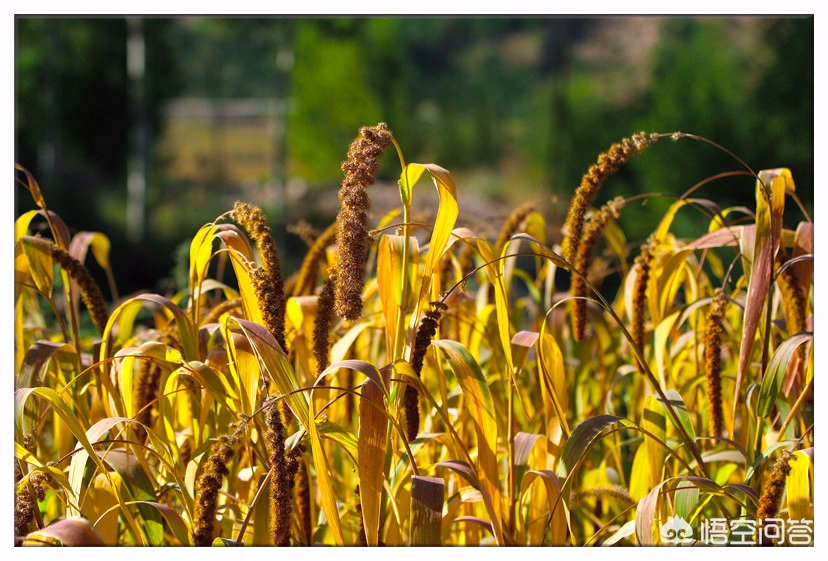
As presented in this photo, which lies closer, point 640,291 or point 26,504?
point 26,504

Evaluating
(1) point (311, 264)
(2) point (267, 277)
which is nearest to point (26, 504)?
(2) point (267, 277)

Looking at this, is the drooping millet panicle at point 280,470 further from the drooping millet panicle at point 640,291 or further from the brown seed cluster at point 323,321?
the drooping millet panicle at point 640,291

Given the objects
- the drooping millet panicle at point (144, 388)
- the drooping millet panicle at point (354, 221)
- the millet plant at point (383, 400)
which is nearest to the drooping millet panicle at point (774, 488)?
the millet plant at point (383, 400)

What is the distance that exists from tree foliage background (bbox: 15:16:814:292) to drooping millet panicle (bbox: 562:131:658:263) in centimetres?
387

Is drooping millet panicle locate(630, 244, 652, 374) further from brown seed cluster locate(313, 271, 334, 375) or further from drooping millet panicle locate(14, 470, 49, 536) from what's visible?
drooping millet panicle locate(14, 470, 49, 536)

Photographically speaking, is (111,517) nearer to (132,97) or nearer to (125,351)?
(125,351)

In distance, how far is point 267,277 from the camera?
2.58 ft

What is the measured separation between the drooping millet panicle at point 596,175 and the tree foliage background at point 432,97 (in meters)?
3.87

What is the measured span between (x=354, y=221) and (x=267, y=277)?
0.40 ft

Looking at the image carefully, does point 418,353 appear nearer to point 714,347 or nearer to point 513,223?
point 714,347

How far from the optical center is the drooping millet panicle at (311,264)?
1.25 m

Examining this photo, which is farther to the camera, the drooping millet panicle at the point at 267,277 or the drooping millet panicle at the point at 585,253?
the drooping millet panicle at the point at 585,253

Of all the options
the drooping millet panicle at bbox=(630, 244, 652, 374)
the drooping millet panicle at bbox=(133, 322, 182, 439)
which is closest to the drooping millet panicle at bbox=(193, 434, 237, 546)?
the drooping millet panicle at bbox=(133, 322, 182, 439)

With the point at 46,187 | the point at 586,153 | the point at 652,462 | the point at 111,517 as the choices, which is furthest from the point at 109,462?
the point at 586,153
